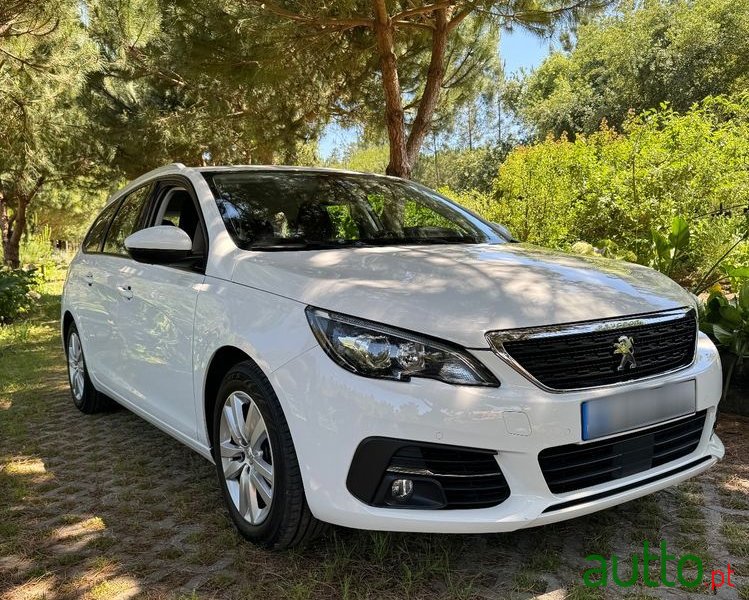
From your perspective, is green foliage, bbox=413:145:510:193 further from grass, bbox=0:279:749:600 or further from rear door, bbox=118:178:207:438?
grass, bbox=0:279:749:600

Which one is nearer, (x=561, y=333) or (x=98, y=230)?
(x=561, y=333)

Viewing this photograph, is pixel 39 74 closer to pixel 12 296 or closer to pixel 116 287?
pixel 12 296

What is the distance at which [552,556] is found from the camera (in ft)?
8.29

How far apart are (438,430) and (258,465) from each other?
85 cm

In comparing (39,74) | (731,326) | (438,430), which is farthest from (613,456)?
(39,74)

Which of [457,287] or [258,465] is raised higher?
[457,287]

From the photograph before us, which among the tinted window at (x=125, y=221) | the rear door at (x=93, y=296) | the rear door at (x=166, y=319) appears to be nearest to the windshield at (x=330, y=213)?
the rear door at (x=166, y=319)

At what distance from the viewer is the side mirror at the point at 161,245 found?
2963 mm

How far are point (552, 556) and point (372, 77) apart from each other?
9150 mm

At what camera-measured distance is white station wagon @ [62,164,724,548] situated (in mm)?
2096

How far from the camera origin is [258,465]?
2547 millimetres

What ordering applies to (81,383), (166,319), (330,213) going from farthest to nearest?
1. (81,383)
2. (330,213)
3. (166,319)

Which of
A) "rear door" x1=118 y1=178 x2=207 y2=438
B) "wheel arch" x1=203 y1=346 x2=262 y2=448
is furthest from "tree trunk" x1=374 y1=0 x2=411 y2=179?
"wheel arch" x1=203 y1=346 x2=262 y2=448

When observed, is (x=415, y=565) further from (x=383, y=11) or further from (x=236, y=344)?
(x=383, y=11)
